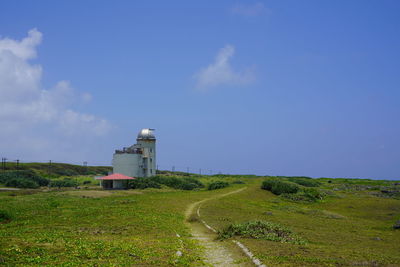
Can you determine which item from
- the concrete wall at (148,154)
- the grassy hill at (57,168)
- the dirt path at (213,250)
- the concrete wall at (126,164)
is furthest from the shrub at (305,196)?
the grassy hill at (57,168)

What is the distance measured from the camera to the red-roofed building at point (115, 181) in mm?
66838

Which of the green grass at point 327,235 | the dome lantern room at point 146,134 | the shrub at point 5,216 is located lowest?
the green grass at point 327,235

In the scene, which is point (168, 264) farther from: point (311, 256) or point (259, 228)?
point (259, 228)

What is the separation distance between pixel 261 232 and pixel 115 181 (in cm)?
5061

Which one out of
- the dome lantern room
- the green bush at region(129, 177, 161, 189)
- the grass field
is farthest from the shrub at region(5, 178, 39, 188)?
the grass field

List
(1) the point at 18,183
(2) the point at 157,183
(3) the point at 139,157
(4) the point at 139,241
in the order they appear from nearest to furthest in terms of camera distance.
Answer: (4) the point at 139,241
(1) the point at 18,183
(2) the point at 157,183
(3) the point at 139,157

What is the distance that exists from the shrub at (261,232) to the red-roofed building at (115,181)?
47.6 metres

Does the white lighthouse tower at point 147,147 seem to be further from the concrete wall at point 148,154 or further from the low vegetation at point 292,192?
the low vegetation at point 292,192

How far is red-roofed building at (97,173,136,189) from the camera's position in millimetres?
66838

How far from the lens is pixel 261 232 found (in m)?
21.1

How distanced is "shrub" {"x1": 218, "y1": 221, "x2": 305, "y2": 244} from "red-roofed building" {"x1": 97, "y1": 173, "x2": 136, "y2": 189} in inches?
1872

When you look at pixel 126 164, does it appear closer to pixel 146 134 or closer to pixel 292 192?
pixel 146 134

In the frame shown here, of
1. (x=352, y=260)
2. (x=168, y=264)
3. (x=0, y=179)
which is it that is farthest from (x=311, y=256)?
(x=0, y=179)

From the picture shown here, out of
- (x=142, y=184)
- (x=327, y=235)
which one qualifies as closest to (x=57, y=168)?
(x=142, y=184)
